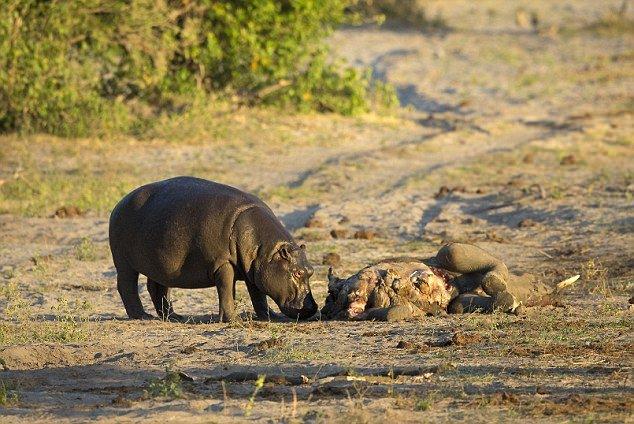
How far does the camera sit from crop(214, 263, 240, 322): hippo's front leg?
8.29 m

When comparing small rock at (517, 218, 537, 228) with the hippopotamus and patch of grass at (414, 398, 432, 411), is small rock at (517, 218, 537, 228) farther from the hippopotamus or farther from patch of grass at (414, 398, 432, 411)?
patch of grass at (414, 398, 432, 411)

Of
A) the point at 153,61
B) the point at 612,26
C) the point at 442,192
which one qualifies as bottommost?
the point at 612,26

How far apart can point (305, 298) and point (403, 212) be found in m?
5.18

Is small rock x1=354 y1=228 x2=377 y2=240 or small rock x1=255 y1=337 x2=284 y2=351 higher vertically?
small rock x1=255 y1=337 x2=284 y2=351

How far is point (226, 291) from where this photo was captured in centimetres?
829

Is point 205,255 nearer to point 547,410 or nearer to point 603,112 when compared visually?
point 547,410

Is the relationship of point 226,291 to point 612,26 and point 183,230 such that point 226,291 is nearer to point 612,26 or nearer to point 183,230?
point 183,230

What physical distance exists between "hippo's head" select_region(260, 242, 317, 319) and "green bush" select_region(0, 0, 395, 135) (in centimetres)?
868

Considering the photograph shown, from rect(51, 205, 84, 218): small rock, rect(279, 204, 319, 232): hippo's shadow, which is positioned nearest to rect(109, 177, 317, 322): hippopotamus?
rect(279, 204, 319, 232): hippo's shadow

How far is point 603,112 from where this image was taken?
21.4m

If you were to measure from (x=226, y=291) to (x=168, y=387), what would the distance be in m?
2.18

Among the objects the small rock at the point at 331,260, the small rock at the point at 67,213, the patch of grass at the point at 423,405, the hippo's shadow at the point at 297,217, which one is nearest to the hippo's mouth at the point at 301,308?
the small rock at the point at 331,260

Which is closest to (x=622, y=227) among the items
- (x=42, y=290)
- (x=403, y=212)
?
(x=403, y=212)

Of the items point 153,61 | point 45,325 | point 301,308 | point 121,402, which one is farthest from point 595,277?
point 153,61
